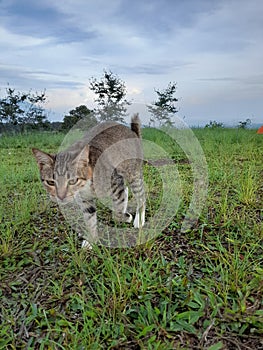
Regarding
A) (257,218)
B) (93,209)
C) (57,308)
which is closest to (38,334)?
(57,308)

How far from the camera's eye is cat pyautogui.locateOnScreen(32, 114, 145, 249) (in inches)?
85.7

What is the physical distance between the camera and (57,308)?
5.18 feet

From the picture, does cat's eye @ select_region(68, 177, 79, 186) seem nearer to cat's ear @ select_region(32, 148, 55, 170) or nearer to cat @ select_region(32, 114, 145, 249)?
cat @ select_region(32, 114, 145, 249)

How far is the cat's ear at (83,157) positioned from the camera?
7.07ft

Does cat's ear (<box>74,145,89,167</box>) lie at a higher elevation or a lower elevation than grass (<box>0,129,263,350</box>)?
higher

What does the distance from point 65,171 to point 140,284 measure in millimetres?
931

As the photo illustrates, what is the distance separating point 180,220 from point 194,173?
1503 mm

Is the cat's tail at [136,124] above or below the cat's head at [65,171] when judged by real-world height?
above

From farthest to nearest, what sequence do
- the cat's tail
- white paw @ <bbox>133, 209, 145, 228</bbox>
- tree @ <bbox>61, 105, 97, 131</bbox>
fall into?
tree @ <bbox>61, 105, 97, 131</bbox> < the cat's tail < white paw @ <bbox>133, 209, 145, 228</bbox>

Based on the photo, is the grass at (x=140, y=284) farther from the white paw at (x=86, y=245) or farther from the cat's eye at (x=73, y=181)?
the cat's eye at (x=73, y=181)

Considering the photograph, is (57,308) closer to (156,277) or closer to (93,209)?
(156,277)

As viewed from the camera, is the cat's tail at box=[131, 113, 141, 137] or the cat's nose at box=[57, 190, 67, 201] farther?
the cat's tail at box=[131, 113, 141, 137]

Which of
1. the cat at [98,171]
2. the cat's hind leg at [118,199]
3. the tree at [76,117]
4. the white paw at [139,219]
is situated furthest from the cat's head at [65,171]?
the tree at [76,117]

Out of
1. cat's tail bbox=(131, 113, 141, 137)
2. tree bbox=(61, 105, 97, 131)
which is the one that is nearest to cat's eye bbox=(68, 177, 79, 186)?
cat's tail bbox=(131, 113, 141, 137)
